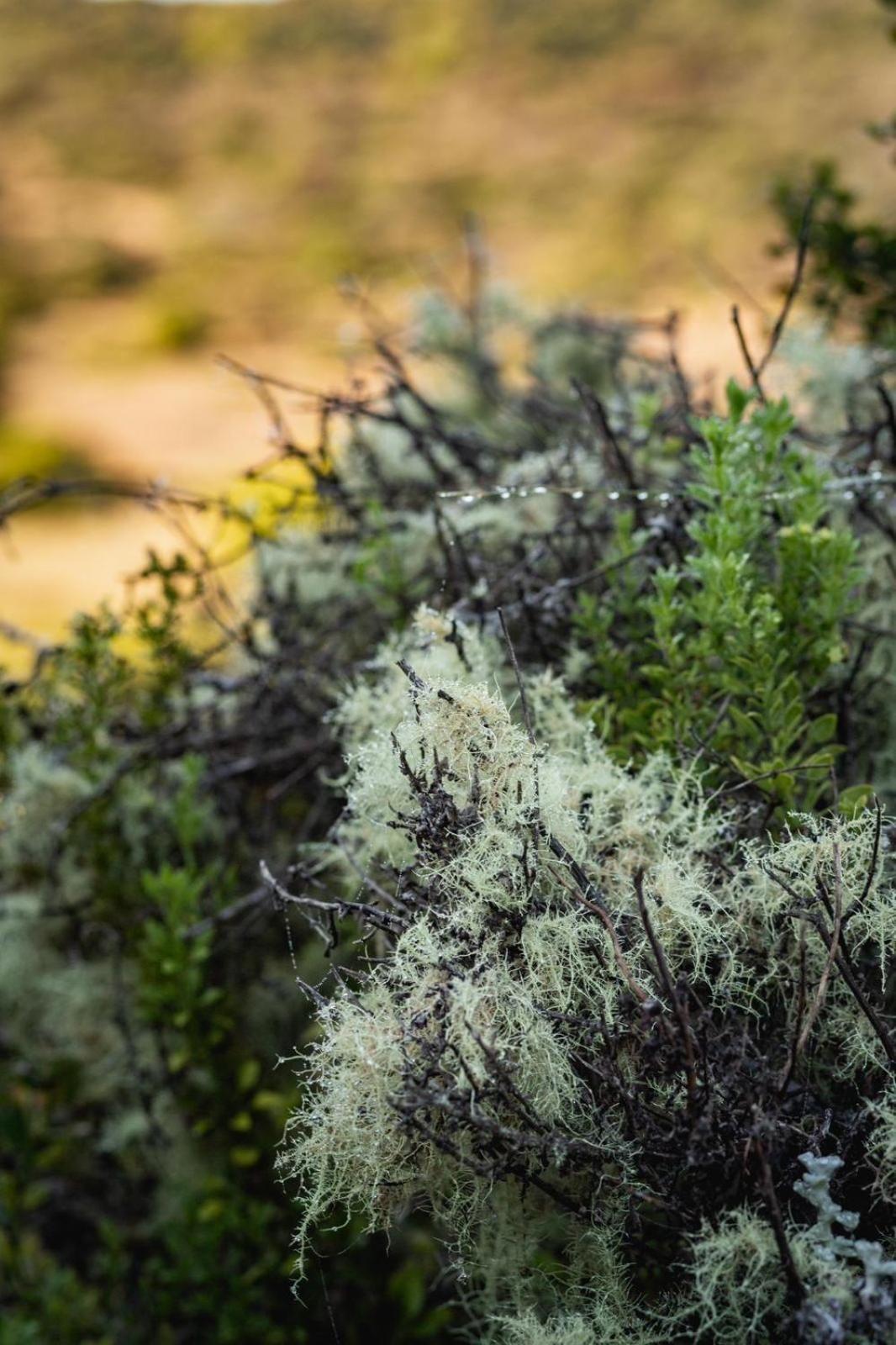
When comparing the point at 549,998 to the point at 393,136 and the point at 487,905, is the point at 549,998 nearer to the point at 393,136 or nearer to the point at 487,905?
the point at 487,905

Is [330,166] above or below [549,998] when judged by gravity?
above

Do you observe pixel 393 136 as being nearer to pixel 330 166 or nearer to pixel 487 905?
pixel 330 166

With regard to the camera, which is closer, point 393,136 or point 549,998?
point 549,998

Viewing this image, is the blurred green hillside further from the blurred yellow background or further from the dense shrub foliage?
the dense shrub foliage

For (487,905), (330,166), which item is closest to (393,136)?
(330,166)

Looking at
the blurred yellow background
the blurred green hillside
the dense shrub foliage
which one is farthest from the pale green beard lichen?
the blurred green hillside

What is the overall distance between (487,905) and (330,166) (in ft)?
12.5

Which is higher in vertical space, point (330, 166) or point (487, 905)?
point (330, 166)

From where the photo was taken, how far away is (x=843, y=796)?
0.71 m

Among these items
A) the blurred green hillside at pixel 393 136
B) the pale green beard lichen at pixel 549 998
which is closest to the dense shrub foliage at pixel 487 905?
the pale green beard lichen at pixel 549 998

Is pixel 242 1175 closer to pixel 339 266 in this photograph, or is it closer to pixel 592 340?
pixel 592 340

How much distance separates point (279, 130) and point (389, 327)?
8.49 feet

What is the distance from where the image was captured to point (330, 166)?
12.5 ft

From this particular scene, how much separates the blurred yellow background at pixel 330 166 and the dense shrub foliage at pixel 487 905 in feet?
5.42
